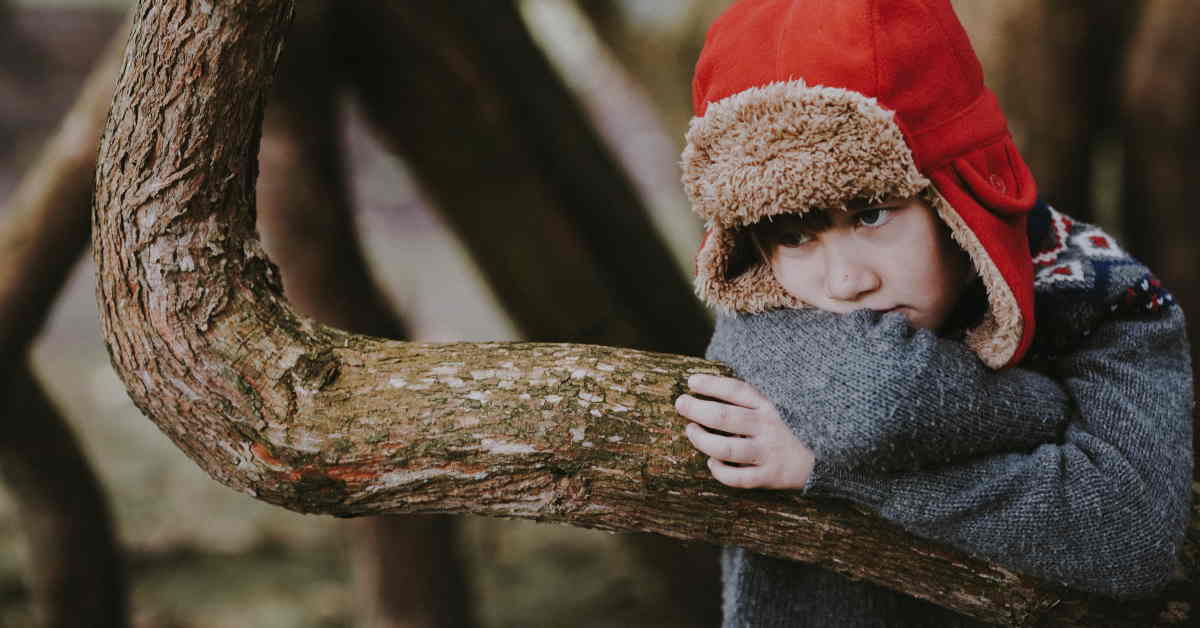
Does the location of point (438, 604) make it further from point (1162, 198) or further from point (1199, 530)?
point (1162, 198)

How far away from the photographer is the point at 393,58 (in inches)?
78.5

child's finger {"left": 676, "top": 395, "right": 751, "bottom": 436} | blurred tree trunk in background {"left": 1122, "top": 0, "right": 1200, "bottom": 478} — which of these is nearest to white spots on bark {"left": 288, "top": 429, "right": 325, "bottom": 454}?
child's finger {"left": 676, "top": 395, "right": 751, "bottom": 436}

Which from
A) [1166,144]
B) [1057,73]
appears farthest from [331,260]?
[1166,144]

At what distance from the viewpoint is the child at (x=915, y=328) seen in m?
0.95

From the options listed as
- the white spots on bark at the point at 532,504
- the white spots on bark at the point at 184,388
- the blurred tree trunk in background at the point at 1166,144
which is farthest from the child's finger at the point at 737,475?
the blurred tree trunk in background at the point at 1166,144

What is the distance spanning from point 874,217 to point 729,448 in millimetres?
300

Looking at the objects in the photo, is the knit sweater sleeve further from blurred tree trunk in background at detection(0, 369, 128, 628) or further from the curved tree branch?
blurred tree trunk in background at detection(0, 369, 128, 628)

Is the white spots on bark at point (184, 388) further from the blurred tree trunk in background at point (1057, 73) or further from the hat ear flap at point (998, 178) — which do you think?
the blurred tree trunk in background at point (1057, 73)

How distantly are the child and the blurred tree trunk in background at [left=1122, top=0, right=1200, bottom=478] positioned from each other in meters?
1.61

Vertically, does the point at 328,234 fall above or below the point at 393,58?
below

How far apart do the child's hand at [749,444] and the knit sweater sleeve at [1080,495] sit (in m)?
0.03

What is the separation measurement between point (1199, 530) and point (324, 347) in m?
1.06

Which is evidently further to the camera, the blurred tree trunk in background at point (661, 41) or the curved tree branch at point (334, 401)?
the blurred tree trunk in background at point (661, 41)

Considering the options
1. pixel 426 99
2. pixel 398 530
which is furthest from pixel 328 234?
pixel 398 530
